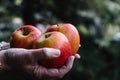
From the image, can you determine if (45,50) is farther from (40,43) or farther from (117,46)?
(117,46)

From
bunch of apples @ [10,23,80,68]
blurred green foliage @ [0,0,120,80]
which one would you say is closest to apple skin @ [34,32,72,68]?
bunch of apples @ [10,23,80,68]

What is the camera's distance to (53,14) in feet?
17.8

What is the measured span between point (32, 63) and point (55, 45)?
0.46 feet

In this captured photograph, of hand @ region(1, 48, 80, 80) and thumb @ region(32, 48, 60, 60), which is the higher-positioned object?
thumb @ region(32, 48, 60, 60)

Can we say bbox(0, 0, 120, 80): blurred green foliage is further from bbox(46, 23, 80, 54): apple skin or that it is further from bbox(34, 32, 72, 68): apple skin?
bbox(34, 32, 72, 68): apple skin

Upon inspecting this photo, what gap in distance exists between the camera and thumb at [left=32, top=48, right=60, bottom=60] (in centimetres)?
216

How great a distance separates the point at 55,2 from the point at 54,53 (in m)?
3.06

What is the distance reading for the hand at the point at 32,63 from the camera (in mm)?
2187

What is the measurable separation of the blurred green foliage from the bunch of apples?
2.62m

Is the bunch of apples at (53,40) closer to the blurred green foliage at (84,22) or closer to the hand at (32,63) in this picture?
the hand at (32,63)

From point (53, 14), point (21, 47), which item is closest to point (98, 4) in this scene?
point (53, 14)

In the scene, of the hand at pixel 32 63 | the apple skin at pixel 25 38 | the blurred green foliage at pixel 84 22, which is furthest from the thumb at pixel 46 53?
the blurred green foliage at pixel 84 22

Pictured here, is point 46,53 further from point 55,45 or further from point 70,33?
point 70,33

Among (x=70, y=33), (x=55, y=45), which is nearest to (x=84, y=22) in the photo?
(x=70, y=33)
